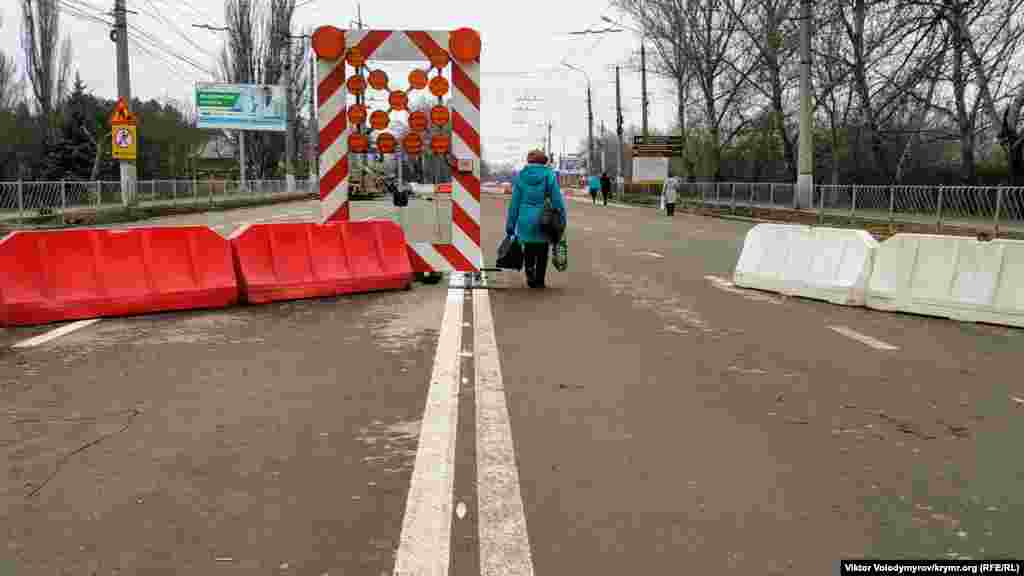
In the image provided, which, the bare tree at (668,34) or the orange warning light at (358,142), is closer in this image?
the orange warning light at (358,142)

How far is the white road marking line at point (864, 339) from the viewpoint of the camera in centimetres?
732

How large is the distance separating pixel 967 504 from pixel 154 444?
3.49 metres

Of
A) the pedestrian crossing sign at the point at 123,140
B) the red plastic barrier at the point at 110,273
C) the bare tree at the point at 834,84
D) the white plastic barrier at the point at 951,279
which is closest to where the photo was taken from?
the red plastic barrier at the point at 110,273

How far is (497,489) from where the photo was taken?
3.77 meters

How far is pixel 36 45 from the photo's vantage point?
44.6 m

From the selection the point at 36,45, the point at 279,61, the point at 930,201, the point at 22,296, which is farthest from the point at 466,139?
the point at 279,61

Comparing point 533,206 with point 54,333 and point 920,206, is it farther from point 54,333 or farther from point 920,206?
point 920,206

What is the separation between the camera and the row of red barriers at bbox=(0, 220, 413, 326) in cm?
804

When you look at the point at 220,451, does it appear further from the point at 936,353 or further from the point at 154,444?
the point at 936,353

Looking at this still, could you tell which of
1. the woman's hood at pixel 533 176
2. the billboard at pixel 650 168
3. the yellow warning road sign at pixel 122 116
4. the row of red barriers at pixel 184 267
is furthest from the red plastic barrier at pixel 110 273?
the billboard at pixel 650 168

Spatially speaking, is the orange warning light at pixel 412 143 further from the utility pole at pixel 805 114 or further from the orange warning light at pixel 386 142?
the utility pole at pixel 805 114

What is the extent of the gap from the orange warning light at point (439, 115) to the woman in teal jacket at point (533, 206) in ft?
3.40

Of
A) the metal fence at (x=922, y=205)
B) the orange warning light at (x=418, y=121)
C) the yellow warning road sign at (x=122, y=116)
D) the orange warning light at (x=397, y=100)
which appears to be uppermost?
the yellow warning road sign at (x=122, y=116)

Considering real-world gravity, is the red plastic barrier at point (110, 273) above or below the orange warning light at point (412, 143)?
below
